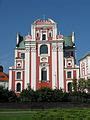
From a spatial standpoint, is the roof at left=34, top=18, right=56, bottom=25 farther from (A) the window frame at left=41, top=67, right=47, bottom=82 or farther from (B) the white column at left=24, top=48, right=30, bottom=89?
(A) the window frame at left=41, top=67, right=47, bottom=82

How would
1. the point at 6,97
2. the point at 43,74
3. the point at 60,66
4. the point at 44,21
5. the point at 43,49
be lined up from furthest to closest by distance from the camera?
the point at 44,21, the point at 43,49, the point at 43,74, the point at 60,66, the point at 6,97

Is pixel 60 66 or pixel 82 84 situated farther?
pixel 60 66

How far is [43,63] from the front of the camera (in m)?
112

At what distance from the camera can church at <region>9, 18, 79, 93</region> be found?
11044 cm

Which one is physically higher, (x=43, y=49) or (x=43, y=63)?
(x=43, y=49)

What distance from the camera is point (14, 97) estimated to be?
93.2m

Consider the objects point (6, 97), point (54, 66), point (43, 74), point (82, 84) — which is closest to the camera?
point (6, 97)

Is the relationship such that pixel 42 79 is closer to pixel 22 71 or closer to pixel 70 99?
pixel 22 71

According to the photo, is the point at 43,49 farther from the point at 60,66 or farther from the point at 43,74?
the point at 43,74

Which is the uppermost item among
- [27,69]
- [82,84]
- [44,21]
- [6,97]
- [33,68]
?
[44,21]

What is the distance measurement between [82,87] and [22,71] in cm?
2056

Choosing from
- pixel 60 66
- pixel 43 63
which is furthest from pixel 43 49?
pixel 60 66

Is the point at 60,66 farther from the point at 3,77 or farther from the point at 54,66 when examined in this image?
the point at 3,77

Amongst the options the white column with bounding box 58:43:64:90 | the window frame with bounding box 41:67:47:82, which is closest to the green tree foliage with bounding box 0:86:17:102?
the window frame with bounding box 41:67:47:82
